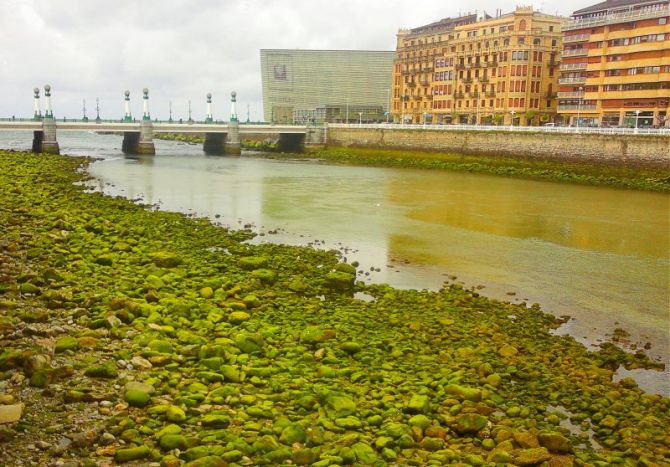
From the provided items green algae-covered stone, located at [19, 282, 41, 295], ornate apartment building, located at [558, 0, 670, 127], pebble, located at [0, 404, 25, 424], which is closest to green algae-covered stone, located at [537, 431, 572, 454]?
pebble, located at [0, 404, 25, 424]

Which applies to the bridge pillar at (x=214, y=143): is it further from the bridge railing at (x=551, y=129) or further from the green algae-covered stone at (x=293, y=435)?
the green algae-covered stone at (x=293, y=435)

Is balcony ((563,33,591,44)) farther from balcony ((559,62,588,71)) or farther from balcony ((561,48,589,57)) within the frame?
balcony ((559,62,588,71))

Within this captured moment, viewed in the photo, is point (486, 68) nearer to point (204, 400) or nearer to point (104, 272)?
point (104, 272)

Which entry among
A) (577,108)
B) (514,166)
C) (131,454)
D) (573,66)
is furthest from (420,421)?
(573,66)

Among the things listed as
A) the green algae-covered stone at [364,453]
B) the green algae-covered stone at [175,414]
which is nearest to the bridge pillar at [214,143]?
the green algae-covered stone at [175,414]

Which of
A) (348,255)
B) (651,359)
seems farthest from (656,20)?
(651,359)

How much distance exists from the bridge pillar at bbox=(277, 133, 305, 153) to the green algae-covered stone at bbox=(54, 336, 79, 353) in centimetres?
9343

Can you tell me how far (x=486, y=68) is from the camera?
99.2 metres

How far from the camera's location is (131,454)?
9148 mm

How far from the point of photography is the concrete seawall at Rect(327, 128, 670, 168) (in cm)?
5734

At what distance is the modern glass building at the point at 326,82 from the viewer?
161 meters

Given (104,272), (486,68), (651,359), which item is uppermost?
(486,68)

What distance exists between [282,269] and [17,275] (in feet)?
27.2

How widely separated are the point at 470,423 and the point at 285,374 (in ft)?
12.4
